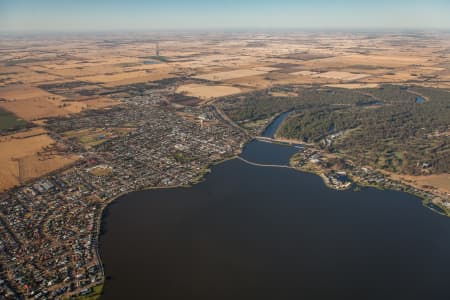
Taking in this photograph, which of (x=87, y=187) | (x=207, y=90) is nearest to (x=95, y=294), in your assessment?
(x=87, y=187)

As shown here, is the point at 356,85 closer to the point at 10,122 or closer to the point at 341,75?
the point at 341,75

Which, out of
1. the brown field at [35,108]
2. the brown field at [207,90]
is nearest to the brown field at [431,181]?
the brown field at [207,90]

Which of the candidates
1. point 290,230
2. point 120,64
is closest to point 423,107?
point 290,230

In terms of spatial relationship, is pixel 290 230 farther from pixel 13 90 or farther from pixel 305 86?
pixel 13 90

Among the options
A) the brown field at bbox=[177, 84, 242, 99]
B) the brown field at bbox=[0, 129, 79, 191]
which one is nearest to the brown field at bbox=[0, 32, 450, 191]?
the brown field at bbox=[177, 84, 242, 99]

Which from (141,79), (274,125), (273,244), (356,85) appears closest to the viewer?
(273,244)

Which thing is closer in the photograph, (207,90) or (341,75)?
(207,90)

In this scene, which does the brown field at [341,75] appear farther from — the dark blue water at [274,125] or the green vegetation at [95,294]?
the green vegetation at [95,294]
